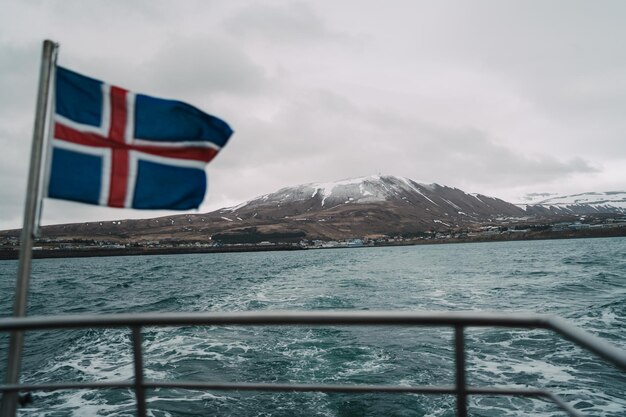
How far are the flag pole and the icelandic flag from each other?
1.21 feet

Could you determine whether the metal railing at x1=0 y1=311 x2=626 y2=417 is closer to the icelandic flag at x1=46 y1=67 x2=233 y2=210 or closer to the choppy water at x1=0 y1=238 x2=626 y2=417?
the icelandic flag at x1=46 y1=67 x2=233 y2=210

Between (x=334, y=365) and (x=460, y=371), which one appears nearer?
(x=460, y=371)

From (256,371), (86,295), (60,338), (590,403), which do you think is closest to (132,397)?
(256,371)

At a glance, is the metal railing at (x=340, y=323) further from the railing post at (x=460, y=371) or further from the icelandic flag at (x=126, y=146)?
the icelandic flag at (x=126, y=146)

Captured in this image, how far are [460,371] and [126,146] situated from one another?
3.87 metres

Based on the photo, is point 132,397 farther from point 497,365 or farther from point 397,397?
point 497,365

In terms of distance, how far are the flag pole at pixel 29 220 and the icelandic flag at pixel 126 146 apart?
1.21ft

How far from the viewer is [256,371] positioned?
1321 cm

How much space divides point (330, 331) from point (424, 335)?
413cm

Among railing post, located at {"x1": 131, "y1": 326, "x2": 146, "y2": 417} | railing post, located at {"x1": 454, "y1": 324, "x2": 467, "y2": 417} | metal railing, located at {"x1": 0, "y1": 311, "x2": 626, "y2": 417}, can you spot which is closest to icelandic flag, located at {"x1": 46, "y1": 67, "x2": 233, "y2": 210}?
metal railing, located at {"x1": 0, "y1": 311, "x2": 626, "y2": 417}

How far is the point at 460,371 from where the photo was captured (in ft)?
8.93

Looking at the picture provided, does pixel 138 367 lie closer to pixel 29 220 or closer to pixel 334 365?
pixel 29 220

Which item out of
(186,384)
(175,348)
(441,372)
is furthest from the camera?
(175,348)

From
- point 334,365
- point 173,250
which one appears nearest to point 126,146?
point 334,365
